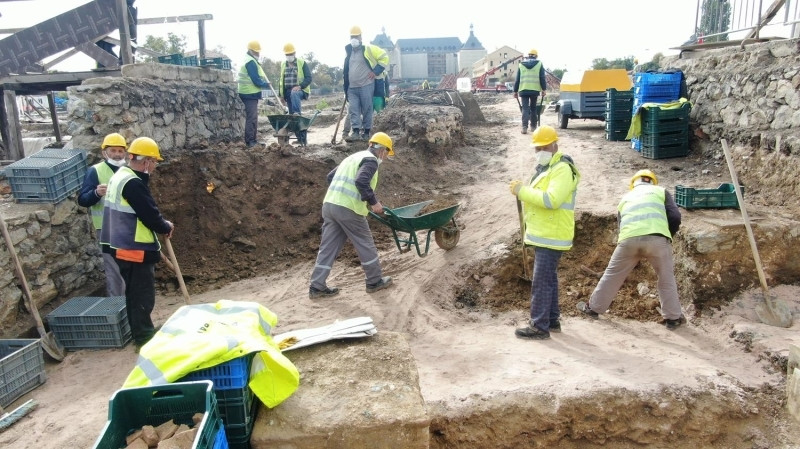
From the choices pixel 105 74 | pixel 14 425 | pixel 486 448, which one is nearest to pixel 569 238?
pixel 486 448

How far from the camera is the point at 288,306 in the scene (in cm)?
582

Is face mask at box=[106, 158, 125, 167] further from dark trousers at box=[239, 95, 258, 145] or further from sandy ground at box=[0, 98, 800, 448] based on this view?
dark trousers at box=[239, 95, 258, 145]

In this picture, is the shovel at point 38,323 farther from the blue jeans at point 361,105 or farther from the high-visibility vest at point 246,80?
the blue jeans at point 361,105

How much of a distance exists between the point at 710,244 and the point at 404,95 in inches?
435

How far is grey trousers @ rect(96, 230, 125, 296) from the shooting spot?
541 cm

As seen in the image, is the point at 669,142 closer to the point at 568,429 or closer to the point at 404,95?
the point at 568,429

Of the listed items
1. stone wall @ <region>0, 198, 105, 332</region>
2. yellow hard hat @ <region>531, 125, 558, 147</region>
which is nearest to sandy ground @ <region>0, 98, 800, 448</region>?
stone wall @ <region>0, 198, 105, 332</region>

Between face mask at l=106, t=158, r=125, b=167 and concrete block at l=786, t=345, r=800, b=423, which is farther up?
face mask at l=106, t=158, r=125, b=167

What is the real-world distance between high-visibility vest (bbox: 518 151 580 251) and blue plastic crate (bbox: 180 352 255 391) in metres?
2.82

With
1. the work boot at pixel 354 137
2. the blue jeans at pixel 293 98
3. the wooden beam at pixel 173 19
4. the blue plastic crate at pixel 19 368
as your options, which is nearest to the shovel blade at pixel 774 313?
the blue plastic crate at pixel 19 368

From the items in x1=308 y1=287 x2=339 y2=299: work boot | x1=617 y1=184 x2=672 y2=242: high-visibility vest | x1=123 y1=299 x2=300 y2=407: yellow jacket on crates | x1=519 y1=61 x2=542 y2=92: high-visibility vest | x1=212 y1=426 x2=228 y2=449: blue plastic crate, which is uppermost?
x1=519 y1=61 x2=542 y2=92: high-visibility vest

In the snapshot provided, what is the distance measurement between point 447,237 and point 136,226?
139 inches

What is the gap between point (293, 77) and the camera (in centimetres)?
1003

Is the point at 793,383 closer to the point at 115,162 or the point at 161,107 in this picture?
the point at 115,162
